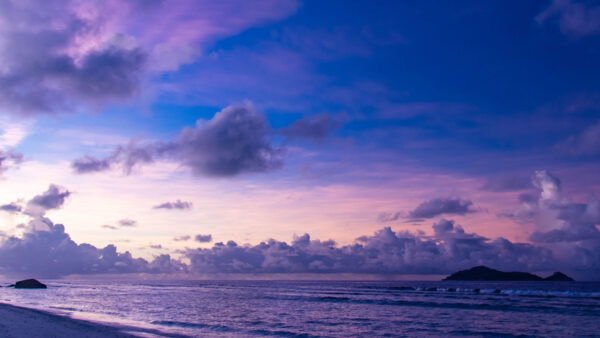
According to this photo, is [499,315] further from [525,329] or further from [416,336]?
[416,336]

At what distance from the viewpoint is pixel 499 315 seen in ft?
171

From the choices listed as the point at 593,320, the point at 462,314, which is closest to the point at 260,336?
the point at 462,314

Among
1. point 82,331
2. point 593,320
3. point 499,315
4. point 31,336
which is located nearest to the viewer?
point 31,336

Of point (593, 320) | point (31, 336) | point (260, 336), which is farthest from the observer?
point (593, 320)

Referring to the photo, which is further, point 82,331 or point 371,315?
point 371,315

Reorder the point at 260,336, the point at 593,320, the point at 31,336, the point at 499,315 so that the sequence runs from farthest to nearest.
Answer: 1. the point at 499,315
2. the point at 593,320
3. the point at 260,336
4. the point at 31,336

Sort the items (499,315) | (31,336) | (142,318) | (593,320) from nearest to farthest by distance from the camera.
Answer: (31,336), (593,320), (142,318), (499,315)

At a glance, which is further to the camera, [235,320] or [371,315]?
[371,315]

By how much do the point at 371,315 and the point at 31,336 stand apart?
3772 centimetres

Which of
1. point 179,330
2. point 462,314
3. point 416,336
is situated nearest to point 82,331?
point 179,330

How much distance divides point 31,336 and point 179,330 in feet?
43.3

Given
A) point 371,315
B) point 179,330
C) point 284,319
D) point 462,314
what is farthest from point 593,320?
point 179,330

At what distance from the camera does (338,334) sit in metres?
36.8

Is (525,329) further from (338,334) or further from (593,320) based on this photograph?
(338,334)
